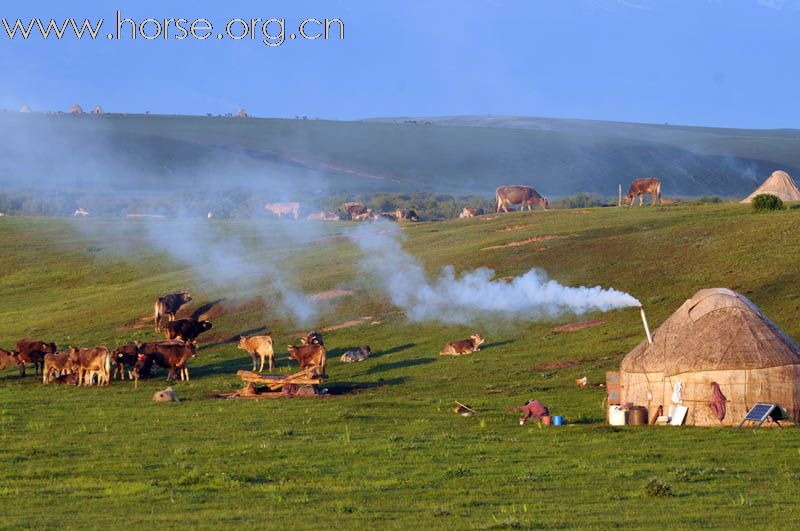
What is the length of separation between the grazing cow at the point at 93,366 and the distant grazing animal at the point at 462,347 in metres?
11.3

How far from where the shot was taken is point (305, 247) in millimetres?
76125

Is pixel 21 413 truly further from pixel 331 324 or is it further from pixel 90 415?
pixel 331 324

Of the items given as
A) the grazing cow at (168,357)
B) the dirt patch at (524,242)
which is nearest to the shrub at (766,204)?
the dirt patch at (524,242)

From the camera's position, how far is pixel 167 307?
56094 millimetres

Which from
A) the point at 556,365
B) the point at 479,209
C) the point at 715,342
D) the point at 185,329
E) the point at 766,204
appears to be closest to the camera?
the point at 715,342

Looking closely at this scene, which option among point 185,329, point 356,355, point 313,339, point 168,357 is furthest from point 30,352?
point 356,355

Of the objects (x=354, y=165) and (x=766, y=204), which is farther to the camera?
(x=354, y=165)

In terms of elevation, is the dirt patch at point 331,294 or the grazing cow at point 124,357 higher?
the dirt patch at point 331,294

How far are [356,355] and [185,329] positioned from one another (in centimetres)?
816

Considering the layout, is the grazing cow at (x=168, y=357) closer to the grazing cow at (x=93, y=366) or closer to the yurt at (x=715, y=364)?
the grazing cow at (x=93, y=366)

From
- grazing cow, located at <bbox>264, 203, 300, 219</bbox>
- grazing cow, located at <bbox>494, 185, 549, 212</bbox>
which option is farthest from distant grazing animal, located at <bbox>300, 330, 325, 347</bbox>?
grazing cow, located at <bbox>264, 203, 300, 219</bbox>

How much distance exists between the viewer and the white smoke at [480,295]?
162 feet

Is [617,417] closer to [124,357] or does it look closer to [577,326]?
[124,357]

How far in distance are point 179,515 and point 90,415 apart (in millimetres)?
13785
